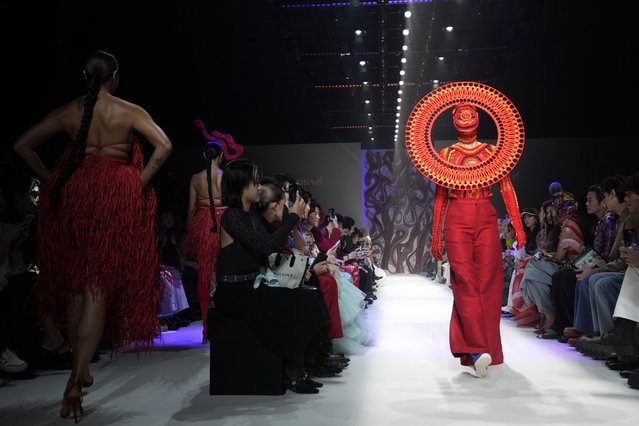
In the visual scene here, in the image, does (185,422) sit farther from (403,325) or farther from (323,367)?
(403,325)

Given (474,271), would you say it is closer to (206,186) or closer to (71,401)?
(206,186)

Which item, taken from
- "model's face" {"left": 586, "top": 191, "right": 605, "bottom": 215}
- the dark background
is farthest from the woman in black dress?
"model's face" {"left": 586, "top": 191, "right": 605, "bottom": 215}

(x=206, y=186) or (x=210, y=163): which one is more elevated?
(x=210, y=163)

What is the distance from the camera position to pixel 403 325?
5.49 meters

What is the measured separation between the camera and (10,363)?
337 centimetres

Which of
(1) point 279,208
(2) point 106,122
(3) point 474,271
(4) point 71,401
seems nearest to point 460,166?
(3) point 474,271

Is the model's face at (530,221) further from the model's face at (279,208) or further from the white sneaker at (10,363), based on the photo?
the white sneaker at (10,363)

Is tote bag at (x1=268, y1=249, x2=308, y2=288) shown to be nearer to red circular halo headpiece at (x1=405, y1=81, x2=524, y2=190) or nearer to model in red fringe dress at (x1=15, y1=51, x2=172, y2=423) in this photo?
model in red fringe dress at (x1=15, y1=51, x2=172, y2=423)

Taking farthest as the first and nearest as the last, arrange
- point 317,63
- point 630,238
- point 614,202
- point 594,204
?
1. point 317,63
2. point 594,204
3. point 614,202
4. point 630,238

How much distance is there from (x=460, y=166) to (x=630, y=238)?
0.91 meters

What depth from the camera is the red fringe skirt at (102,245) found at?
8.21 feet

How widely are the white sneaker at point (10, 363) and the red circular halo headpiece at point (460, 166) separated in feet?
7.36

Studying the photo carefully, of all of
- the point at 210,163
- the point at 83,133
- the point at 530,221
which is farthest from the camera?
the point at 530,221

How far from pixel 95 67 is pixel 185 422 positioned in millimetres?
1347
